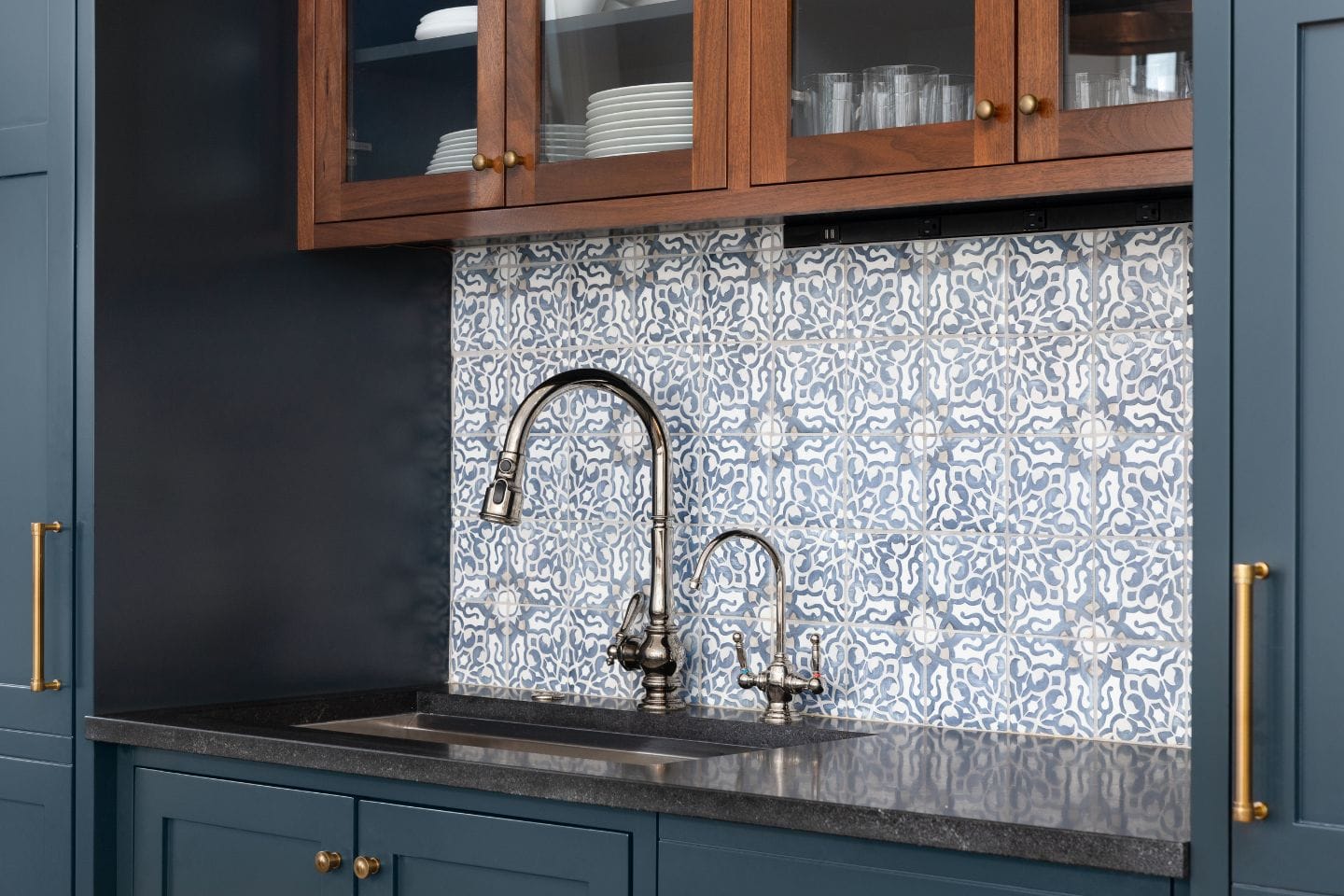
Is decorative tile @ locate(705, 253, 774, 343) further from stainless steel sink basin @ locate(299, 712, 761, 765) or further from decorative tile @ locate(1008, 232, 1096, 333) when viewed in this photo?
stainless steel sink basin @ locate(299, 712, 761, 765)

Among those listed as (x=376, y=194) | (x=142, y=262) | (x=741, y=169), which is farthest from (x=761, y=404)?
(x=142, y=262)

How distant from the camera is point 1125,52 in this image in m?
1.91

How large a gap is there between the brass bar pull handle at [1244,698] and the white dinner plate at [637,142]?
105 cm

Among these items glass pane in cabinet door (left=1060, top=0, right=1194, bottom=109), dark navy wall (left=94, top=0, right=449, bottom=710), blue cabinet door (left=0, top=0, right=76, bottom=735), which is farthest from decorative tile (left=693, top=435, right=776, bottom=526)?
blue cabinet door (left=0, top=0, right=76, bottom=735)

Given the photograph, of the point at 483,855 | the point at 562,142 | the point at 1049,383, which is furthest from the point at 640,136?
the point at 483,855

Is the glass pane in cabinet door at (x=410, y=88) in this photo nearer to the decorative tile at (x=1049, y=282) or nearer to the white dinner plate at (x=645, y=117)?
the white dinner plate at (x=645, y=117)

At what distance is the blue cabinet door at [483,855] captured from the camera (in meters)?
1.92

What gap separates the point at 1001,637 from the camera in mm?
2301

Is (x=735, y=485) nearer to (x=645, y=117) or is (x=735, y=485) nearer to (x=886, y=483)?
(x=886, y=483)

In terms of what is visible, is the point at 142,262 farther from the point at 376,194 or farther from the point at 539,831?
the point at 539,831

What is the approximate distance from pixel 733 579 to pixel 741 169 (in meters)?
0.68

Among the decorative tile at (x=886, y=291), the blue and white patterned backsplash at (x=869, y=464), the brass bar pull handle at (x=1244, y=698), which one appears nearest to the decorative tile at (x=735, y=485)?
the blue and white patterned backsplash at (x=869, y=464)

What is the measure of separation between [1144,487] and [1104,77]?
0.57 m

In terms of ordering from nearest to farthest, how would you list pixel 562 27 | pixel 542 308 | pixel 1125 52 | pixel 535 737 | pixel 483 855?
1. pixel 1125 52
2. pixel 483 855
3. pixel 562 27
4. pixel 535 737
5. pixel 542 308
